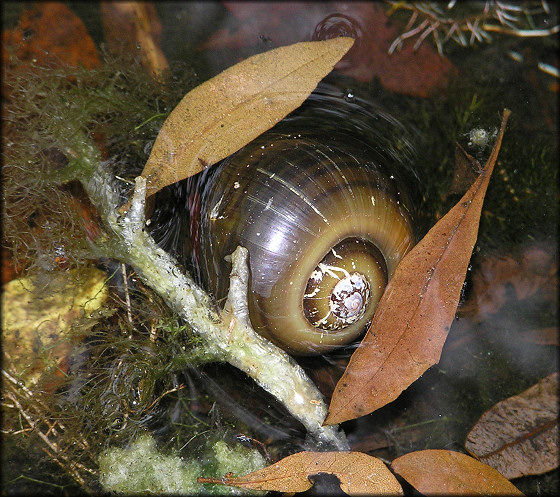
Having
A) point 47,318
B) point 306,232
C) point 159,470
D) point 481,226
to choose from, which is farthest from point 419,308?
point 47,318

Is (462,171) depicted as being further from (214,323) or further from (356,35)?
(214,323)

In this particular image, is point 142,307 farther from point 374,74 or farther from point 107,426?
point 374,74

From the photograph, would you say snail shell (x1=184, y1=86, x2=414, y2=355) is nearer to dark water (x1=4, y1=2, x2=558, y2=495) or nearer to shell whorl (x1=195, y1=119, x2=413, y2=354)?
shell whorl (x1=195, y1=119, x2=413, y2=354)

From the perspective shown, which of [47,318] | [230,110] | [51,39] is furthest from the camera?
[51,39]

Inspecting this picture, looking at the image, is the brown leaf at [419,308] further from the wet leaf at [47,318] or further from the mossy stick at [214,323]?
the wet leaf at [47,318]

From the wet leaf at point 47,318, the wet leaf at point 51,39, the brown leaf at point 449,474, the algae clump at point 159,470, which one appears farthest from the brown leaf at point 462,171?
the wet leaf at point 51,39

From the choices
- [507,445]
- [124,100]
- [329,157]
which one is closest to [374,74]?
[329,157]
